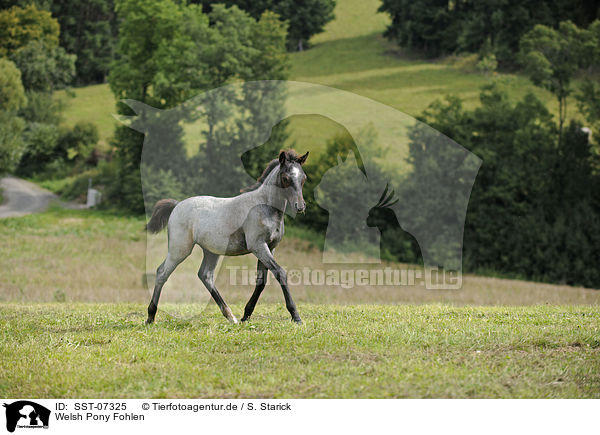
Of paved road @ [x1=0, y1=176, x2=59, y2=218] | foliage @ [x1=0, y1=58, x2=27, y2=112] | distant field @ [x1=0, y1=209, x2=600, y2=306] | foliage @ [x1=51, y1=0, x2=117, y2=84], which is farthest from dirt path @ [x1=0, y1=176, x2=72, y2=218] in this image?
foliage @ [x1=51, y1=0, x2=117, y2=84]

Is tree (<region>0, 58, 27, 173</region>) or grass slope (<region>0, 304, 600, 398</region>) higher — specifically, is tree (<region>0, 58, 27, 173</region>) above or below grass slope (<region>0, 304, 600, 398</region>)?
above

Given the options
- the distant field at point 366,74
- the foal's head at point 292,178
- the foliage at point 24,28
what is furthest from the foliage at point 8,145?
the foal's head at point 292,178

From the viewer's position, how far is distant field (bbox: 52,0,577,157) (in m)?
55.5

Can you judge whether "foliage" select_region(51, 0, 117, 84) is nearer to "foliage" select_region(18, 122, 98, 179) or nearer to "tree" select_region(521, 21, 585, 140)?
"foliage" select_region(18, 122, 98, 179)

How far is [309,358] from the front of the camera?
707cm

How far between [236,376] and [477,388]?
259 cm

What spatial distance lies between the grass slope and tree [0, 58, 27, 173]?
3782 cm

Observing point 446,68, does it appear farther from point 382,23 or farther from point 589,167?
point 589,167

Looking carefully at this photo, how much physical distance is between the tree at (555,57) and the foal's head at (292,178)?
3411 centimetres
